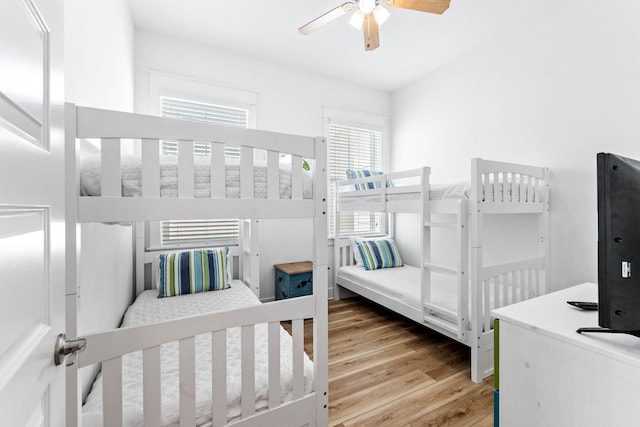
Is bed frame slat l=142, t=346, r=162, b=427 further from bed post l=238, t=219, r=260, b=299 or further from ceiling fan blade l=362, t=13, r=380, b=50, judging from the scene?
ceiling fan blade l=362, t=13, r=380, b=50

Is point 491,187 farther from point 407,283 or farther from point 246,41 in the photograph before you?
point 246,41

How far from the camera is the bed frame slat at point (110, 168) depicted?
876 mm

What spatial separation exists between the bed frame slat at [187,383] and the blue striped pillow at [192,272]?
5.20 ft

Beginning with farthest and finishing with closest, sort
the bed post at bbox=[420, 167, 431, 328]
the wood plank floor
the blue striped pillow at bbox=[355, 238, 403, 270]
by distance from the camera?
the blue striped pillow at bbox=[355, 238, 403, 270] → the bed post at bbox=[420, 167, 431, 328] → the wood plank floor

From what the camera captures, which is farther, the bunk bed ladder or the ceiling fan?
the bunk bed ladder

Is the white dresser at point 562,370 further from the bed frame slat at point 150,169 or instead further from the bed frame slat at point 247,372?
the bed frame slat at point 150,169

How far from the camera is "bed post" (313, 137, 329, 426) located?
1205 millimetres

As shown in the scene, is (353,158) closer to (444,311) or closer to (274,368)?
(444,311)

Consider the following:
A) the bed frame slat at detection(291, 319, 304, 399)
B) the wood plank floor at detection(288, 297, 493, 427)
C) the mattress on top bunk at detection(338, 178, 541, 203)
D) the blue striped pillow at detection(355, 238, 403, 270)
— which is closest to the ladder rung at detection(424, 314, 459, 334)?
the wood plank floor at detection(288, 297, 493, 427)

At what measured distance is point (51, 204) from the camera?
1.87 ft

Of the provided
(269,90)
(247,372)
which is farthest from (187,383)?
(269,90)

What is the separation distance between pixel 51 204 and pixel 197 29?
2.68 m

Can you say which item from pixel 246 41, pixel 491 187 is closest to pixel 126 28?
A: pixel 246 41

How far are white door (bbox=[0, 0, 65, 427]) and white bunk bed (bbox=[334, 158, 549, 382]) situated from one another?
203cm
